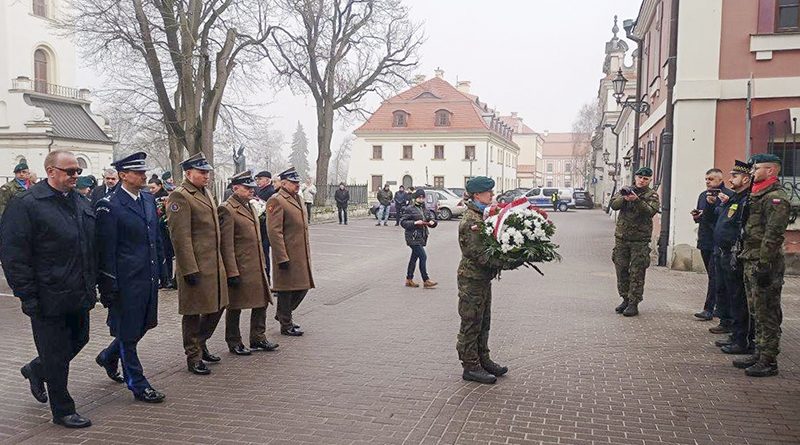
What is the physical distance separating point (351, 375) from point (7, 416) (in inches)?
113

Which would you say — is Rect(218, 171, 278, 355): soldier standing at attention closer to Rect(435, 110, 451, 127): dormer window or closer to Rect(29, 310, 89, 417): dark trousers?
Rect(29, 310, 89, 417): dark trousers

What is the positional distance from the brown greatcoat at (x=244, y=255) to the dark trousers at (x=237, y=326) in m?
0.17

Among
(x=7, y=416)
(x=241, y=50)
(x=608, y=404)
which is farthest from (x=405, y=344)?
(x=241, y=50)

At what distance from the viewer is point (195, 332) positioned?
21.1 feet

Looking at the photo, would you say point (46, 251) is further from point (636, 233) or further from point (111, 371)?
point (636, 233)

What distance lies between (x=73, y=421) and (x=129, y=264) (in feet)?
4.16

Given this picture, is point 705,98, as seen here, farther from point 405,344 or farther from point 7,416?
point 7,416

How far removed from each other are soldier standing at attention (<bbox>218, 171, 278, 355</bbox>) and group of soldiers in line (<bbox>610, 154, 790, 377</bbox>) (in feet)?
16.4

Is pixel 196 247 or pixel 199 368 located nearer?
pixel 196 247

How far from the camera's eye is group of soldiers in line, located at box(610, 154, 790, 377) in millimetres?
6508

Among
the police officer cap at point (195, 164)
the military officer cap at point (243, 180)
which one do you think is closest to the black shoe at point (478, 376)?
the military officer cap at point (243, 180)

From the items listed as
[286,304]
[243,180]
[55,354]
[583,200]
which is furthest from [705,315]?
[583,200]

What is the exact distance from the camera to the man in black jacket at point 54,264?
480 cm

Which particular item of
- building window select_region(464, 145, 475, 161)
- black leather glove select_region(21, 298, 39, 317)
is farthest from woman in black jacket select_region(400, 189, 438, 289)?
building window select_region(464, 145, 475, 161)
